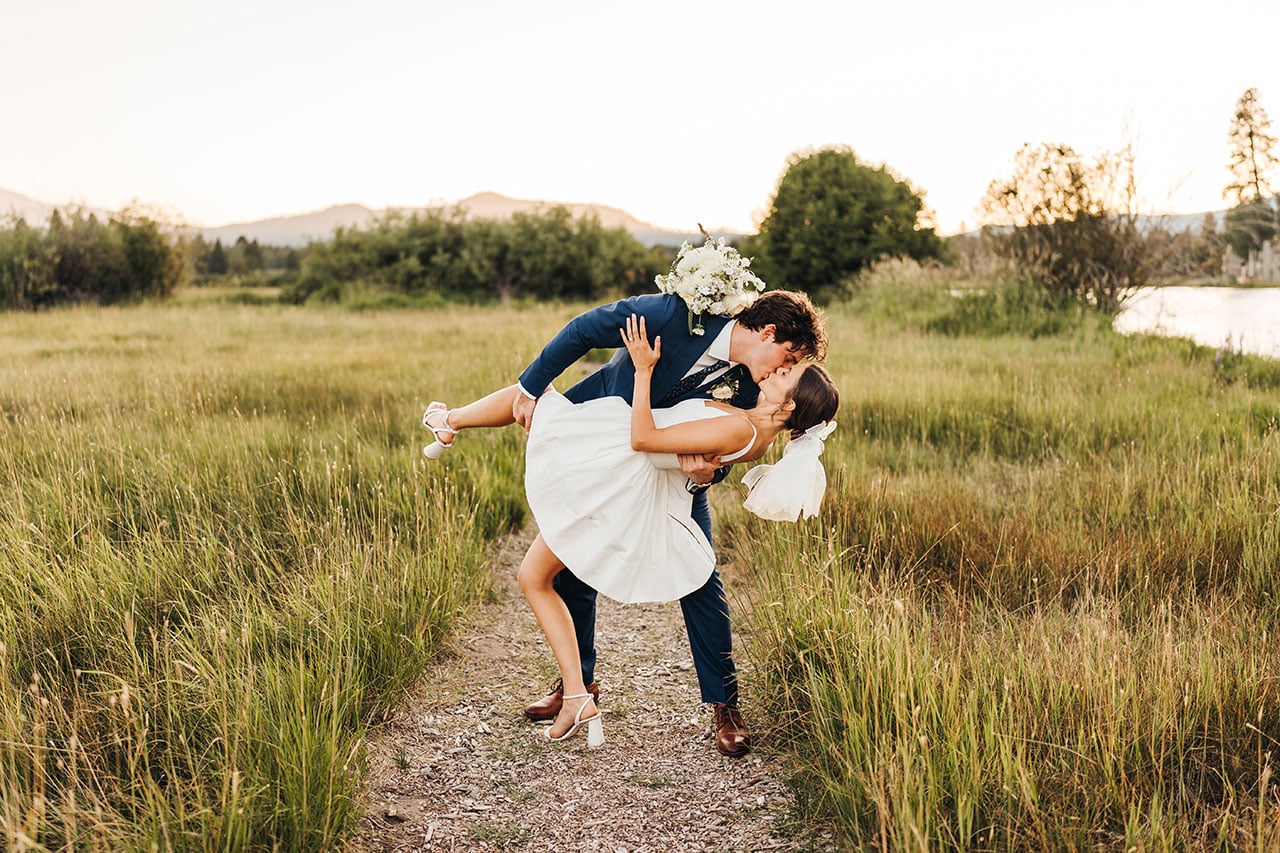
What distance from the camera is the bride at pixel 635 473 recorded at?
310 cm

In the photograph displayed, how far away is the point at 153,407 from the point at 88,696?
487 centimetres

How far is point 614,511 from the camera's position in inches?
127

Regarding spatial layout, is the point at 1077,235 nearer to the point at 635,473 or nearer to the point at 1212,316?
the point at 1212,316

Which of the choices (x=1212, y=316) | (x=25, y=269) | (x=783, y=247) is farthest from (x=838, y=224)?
(x=25, y=269)

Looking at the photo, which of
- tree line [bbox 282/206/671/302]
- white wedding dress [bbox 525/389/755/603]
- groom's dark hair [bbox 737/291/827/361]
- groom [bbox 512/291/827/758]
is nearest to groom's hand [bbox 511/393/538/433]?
groom [bbox 512/291/827/758]

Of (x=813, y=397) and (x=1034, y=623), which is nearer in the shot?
(x=813, y=397)

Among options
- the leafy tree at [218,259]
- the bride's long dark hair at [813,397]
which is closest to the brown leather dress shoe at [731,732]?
the bride's long dark hair at [813,397]

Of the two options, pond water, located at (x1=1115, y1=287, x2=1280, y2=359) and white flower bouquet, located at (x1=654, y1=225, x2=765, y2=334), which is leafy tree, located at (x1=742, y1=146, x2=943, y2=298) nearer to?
pond water, located at (x1=1115, y1=287, x2=1280, y2=359)

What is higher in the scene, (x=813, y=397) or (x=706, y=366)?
(x=706, y=366)

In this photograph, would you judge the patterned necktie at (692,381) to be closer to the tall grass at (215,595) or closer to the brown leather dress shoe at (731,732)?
the brown leather dress shoe at (731,732)

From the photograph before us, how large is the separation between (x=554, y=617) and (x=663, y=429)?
3.12 feet

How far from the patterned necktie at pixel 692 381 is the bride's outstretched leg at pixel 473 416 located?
2.51 ft

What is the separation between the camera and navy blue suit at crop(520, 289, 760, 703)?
10.6ft

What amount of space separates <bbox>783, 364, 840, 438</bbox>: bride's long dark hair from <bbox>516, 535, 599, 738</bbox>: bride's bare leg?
3.77ft
